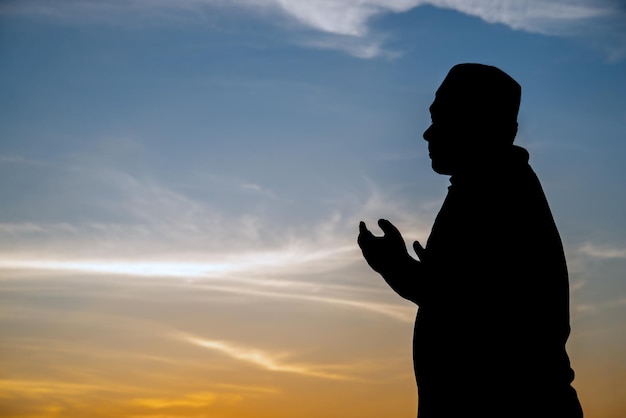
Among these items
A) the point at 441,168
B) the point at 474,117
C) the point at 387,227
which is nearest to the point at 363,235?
the point at 387,227

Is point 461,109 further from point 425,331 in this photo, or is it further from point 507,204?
point 425,331

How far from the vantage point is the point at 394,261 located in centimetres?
493

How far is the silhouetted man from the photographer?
4.76m

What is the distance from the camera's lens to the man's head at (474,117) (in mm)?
5289

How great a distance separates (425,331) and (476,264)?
567 mm

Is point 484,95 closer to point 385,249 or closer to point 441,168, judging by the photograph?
point 441,168

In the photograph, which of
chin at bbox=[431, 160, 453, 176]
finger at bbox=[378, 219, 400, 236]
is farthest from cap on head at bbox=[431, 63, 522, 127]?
finger at bbox=[378, 219, 400, 236]

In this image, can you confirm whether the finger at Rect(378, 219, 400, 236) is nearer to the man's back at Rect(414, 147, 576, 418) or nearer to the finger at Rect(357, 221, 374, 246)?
the finger at Rect(357, 221, 374, 246)

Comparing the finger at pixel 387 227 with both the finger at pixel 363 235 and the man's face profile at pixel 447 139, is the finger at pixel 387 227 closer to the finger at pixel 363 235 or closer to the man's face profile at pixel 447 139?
the finger at pixel 363 235

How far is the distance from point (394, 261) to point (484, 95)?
138cm

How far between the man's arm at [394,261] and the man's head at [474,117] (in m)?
0.74

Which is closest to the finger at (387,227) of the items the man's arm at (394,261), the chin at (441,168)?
the man's arm at (394,261)

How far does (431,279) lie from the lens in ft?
16.2

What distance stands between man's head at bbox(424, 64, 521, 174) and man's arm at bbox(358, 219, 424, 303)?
2.44 feet
